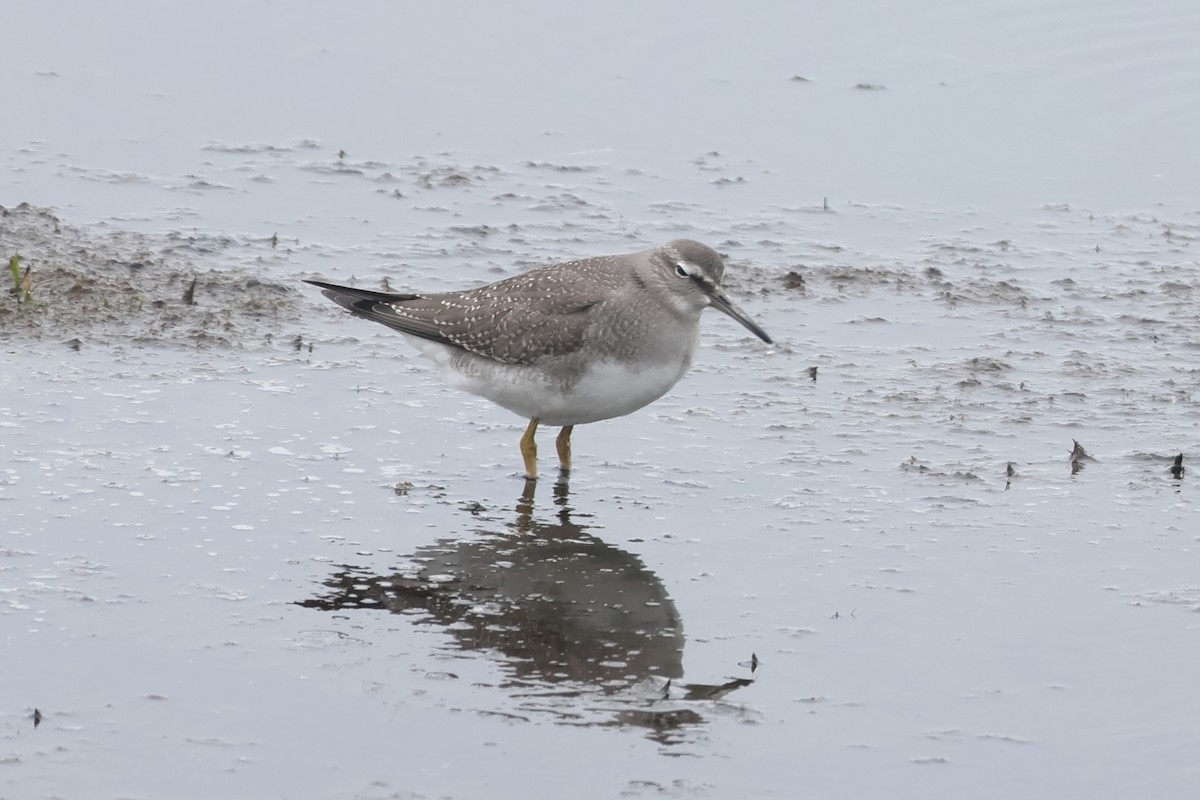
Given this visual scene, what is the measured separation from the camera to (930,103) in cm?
1453

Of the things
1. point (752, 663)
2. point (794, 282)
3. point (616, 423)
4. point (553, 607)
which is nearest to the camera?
point (752, 663)

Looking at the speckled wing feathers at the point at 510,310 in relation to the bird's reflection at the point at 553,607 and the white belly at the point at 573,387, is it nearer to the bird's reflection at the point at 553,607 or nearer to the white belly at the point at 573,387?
the white belly at the point at 573,387

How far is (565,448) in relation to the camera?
8.86m

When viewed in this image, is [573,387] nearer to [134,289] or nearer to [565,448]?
[565,448]

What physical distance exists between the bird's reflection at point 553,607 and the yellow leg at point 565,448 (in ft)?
2.46

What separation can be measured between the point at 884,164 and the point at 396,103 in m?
4.19

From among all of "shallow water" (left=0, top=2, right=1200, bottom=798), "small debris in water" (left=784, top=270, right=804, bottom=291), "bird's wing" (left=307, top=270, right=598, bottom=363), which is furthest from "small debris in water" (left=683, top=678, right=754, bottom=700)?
"small debris in water" (left=784, top=270, right=804, bottom=291)

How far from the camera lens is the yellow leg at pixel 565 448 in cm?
885

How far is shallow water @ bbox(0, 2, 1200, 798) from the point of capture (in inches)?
239

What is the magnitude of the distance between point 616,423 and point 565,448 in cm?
85

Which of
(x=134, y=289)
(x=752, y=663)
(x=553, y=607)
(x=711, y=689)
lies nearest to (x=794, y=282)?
(x=134, y=289)

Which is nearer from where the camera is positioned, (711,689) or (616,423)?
(711,689)

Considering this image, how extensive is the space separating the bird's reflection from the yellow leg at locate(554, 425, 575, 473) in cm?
75

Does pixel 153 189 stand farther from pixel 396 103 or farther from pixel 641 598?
pixel 641 598
